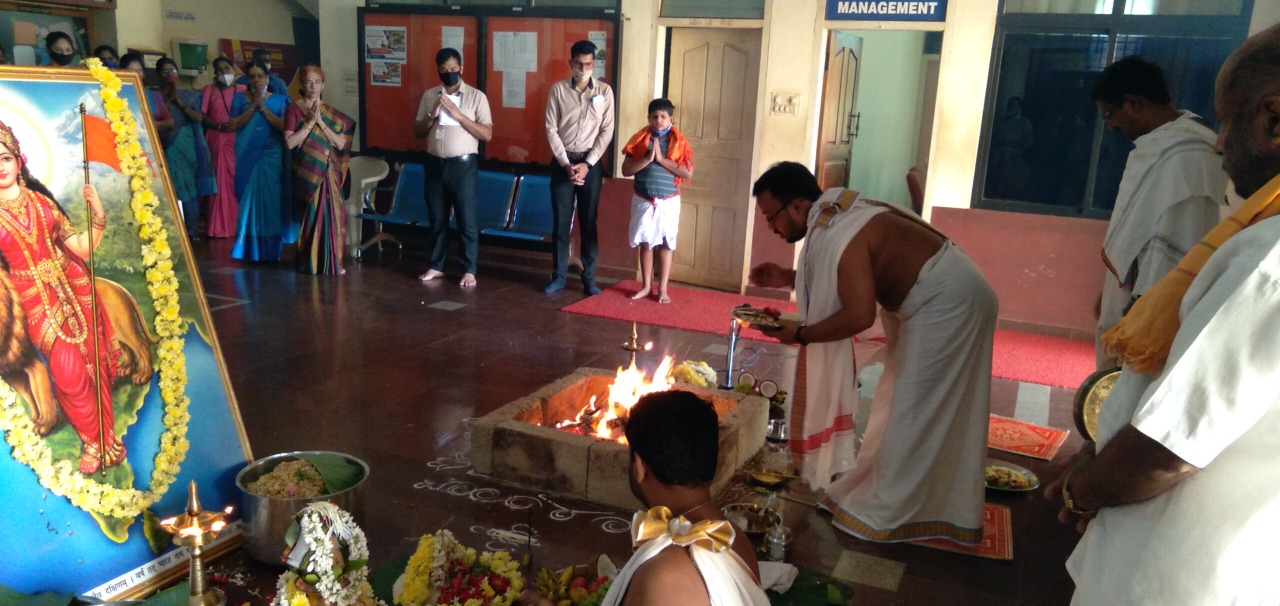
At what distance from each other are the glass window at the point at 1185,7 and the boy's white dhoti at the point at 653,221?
3684 millimetres

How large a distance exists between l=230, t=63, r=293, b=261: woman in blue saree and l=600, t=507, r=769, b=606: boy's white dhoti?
7.75 meters

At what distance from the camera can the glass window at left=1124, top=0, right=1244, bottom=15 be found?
661 cm

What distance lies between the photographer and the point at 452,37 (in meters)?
9.23

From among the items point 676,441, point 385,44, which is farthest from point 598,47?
point 676,441

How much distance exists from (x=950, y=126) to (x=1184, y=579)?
629 cm

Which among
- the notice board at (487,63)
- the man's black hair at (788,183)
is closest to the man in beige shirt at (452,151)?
the notice board at (487,63)

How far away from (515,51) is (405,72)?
132 centimetres

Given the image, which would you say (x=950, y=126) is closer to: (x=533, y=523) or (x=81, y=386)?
(x=533, y=523)

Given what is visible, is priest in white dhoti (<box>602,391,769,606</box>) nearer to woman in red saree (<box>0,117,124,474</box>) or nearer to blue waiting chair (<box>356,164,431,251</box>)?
woman in red saree (<box>0,117,124,474</box>)

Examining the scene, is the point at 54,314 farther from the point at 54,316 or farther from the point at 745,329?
A: the point at 745,329

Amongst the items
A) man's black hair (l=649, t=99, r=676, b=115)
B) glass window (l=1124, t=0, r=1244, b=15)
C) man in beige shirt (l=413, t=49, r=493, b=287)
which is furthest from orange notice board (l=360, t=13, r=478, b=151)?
glass window (l=1124, t=0, r=1244, b=15)

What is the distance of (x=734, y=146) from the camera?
847 cm

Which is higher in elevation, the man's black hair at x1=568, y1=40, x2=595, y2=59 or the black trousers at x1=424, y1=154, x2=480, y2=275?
the man's black hair at x1=568, y1=40, x2=595, y2=59

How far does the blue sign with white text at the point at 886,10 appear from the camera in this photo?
7398 mm
